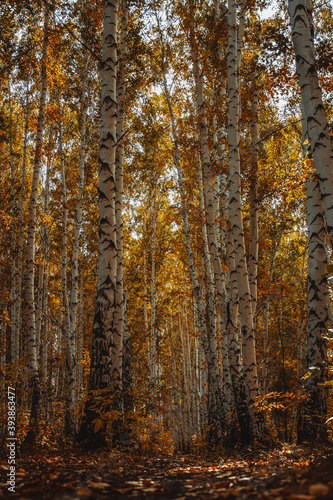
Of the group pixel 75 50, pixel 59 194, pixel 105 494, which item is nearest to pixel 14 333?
pixel 59 194

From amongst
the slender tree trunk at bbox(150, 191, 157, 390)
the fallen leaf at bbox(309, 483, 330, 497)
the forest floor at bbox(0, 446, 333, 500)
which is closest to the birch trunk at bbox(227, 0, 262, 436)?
the forest floor at bbox(0, 446, 333, 500)

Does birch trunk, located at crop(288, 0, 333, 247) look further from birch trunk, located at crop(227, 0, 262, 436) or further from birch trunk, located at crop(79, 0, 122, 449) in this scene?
birch trunk, located at crop(79, 0, 122, 449)

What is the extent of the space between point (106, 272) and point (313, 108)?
314cm

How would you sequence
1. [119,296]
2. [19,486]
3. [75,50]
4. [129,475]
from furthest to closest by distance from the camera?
1. [75,50]
2. [119,296]
3. [129,475]
4. [19,486]

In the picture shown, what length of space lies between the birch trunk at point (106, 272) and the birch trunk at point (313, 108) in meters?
2.63

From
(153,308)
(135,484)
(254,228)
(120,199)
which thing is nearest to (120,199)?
(120,199)

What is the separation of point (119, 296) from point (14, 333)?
21.8 feet

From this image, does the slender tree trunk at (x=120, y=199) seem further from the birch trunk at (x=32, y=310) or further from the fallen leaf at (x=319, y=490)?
the fallen leaf at (x=319, y=490)

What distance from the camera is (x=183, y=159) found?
12.5 meters

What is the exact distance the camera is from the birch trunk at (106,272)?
4.05 meters

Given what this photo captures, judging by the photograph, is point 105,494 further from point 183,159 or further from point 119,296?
point 183,159

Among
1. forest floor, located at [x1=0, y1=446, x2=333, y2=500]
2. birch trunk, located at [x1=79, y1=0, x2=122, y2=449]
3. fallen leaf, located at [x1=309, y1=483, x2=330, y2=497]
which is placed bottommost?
forest floor, located at [x1=0, y1=446, x2=333, y2=500]

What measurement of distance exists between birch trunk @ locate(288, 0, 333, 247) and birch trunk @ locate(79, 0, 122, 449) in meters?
2.63

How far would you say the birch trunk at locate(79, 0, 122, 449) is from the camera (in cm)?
405
